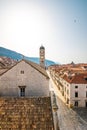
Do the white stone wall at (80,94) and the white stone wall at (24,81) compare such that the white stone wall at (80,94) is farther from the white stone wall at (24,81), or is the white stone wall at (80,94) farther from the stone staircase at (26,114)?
the stone staircase at (26,114)

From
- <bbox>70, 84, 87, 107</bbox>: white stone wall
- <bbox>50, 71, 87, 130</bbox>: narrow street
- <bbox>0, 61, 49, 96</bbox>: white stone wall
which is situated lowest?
<bbox>50, 71, 87, 130</bbox>: narrow street

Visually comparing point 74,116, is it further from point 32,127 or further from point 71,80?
point 32,127

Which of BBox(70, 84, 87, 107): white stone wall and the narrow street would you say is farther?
BBox(70, 84, 87, 107): white stone wall

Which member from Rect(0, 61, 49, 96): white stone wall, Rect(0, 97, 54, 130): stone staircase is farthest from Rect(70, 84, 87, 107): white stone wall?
Rect(0, 97, 54, 130): stone staircase

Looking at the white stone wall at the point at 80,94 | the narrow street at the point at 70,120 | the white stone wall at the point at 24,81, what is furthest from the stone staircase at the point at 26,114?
the white stone wall at the point at 80,94

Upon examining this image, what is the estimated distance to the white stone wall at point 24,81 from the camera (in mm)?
26328

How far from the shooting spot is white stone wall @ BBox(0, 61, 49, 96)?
2633 centimetres

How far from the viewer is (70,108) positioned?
54781 millimetres

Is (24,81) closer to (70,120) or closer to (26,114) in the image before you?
(26,114)

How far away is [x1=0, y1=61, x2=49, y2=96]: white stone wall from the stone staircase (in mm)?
7296

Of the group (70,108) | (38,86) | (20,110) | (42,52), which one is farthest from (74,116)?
(20,110)

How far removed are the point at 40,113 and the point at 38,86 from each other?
9662mm

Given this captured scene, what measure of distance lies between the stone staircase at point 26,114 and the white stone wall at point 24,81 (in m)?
7.30

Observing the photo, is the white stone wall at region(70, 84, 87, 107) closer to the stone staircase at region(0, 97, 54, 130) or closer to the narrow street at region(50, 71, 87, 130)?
the narrow street at region(50, 71, 87, 130)
